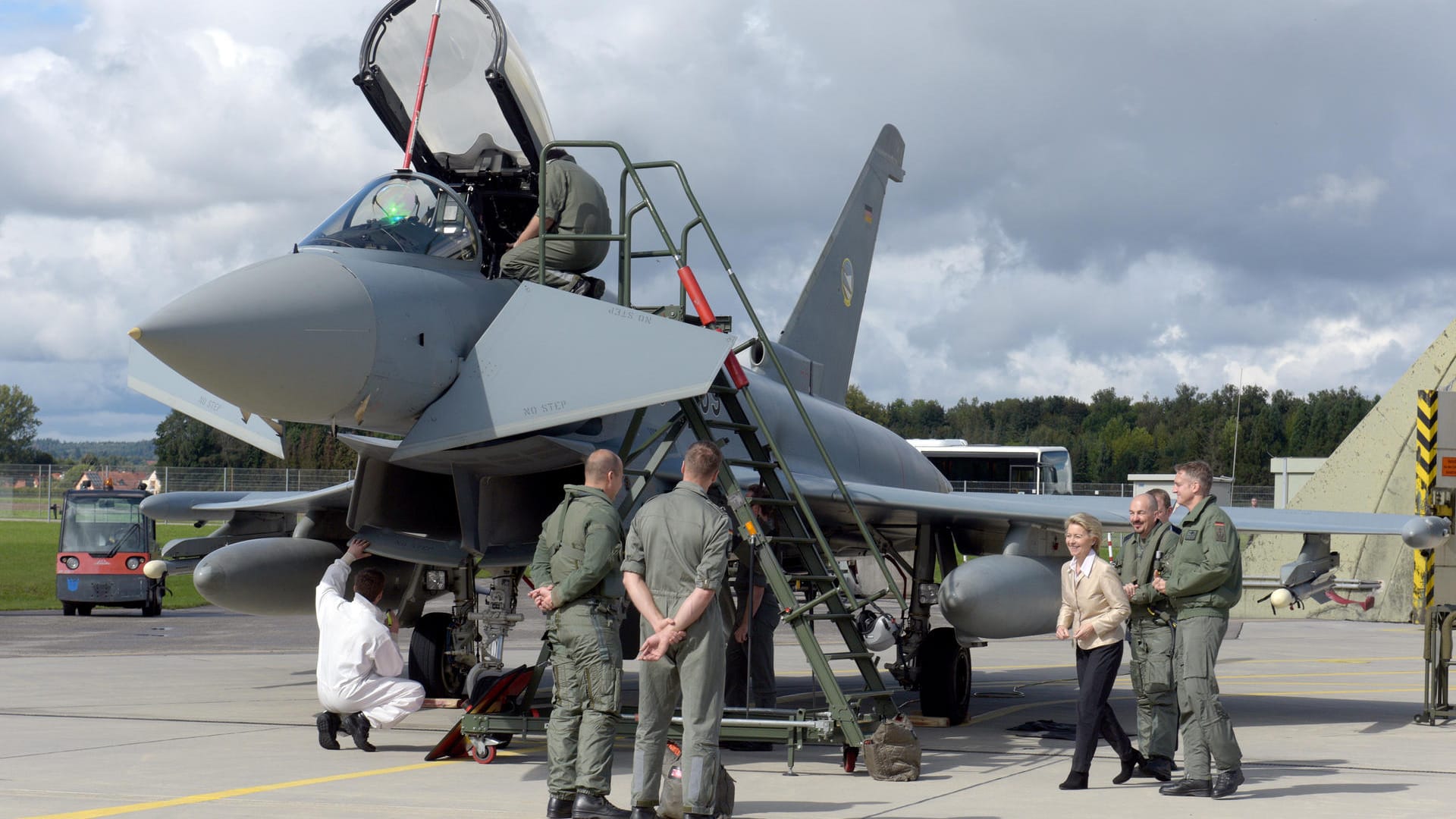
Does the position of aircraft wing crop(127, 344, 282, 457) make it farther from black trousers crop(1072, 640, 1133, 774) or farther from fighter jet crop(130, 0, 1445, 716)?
black trousers crop(1072, 640, 1133, 774)

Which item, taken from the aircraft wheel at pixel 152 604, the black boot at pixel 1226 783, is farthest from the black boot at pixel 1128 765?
the aircraft wheel at pixel 152 604

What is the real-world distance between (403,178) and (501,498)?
2259 millimetres

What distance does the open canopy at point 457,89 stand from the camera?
9570mm

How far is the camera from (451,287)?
855 centimetres

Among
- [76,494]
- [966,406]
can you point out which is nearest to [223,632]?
[76,494]

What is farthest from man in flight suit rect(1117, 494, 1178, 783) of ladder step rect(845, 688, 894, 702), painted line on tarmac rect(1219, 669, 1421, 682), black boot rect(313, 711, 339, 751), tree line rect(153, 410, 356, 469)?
tree line rect(153, 410, 356, 469)

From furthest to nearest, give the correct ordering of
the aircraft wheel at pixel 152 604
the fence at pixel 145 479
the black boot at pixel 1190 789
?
1. the fence at pixel 145 479
2. the aircraft wheel at pixel 152 604
3. the black boot at pixel 1190 789

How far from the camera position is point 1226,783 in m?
7.62

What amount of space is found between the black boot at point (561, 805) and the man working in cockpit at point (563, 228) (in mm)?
3585

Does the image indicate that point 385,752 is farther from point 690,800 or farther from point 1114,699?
point 1114,699

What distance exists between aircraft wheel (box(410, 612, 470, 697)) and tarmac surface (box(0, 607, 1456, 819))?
2.48 feet

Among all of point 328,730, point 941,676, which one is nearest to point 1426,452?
point 941,676

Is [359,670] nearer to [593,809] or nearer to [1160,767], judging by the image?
[593,809]

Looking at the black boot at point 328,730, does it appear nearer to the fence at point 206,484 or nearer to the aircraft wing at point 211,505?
the aircraft wing at point 211,505
